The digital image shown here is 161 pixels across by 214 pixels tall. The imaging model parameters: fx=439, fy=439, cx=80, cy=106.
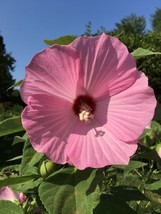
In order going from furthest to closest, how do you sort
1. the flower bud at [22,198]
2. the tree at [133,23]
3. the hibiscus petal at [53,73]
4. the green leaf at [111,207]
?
the tree at [133,23], the flower bud at [22,198], the green leaf at [111,207], the hibiscus petal at [53,73]

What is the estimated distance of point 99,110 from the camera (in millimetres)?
957

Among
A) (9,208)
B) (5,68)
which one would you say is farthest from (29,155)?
(5,68)

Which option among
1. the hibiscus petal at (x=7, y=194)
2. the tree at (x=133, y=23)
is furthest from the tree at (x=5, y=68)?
the tree at (x=133, y=23)

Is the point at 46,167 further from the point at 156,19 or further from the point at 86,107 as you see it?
the point at 156,19

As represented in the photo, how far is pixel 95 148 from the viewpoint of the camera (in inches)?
35.7

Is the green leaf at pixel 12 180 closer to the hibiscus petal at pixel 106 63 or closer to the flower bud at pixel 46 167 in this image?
the flower bud at pixel 46 167

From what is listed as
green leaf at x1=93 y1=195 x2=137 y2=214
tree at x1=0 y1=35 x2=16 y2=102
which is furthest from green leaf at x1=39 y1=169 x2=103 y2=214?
tree at x1=0 y1=35 x2=16 y2=102

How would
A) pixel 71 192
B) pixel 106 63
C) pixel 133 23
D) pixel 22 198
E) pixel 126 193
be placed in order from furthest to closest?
1. pixel 133 23
2. pixel 22 198
3. pixel 126 193
4. pixel 71 192
5. pixel 106 63

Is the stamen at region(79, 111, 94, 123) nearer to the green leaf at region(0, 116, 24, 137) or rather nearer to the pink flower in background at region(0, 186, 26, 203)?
the green leaf at region(0, 116, 24, 137)

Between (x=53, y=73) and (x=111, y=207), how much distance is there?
17.1 inches

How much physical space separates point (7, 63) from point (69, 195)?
1468 centimetres

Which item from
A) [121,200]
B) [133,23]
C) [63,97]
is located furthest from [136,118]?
[133,23]

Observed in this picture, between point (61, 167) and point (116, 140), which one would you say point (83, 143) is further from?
point (61, 167)

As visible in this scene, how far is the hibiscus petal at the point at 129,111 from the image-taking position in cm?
88
